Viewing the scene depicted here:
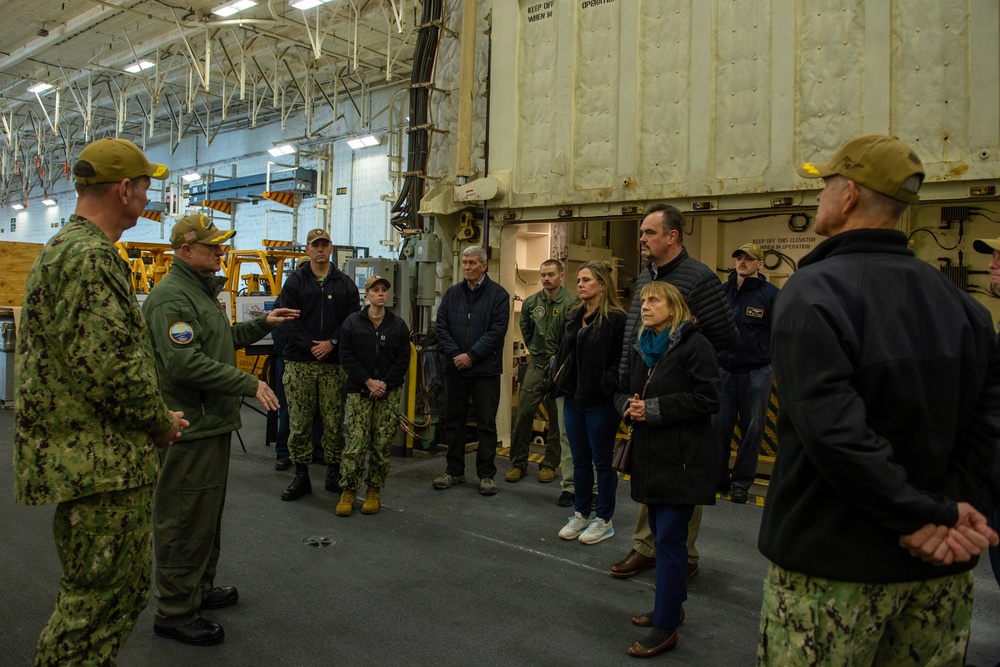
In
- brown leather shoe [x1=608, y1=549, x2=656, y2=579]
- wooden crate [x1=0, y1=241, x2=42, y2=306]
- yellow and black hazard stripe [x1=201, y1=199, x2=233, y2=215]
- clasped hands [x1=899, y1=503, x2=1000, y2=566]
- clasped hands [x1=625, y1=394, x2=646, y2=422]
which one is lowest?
brown leather shoe [x1=608, y1=549, x2=656, y2=579]

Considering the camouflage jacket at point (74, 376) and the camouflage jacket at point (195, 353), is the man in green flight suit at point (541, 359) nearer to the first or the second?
the camouflage jacket at point (195, 353)

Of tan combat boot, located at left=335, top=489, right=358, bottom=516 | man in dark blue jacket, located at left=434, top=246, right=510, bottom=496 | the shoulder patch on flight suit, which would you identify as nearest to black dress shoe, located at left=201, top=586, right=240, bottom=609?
the shoulder patch on flight suit

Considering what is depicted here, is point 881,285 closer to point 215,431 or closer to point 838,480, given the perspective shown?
point 838,480

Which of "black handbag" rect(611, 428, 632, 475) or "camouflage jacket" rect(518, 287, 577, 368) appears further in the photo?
"camouflage jacket" rect(518, 287, 577, 368)

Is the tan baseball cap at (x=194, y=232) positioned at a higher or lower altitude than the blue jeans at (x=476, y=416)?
higher

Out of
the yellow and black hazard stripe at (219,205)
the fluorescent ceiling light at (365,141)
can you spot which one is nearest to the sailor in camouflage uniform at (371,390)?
the fluorescent ceiling light at (365,141)

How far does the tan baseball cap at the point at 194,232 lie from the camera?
130 inches

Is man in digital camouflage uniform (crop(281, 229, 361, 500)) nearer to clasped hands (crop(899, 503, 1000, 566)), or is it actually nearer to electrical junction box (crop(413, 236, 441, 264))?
electrical junction box (crop(413, 236, 441, 264))

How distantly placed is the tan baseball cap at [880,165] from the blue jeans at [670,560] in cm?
182

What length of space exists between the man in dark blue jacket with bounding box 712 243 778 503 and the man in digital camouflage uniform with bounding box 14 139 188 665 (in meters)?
4.43

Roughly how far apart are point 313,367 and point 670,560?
3.42m

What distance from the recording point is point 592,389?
14.5 ft

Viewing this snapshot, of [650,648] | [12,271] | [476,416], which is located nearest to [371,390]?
[476,416]

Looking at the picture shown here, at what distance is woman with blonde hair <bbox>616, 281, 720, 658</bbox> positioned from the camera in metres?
3.17
